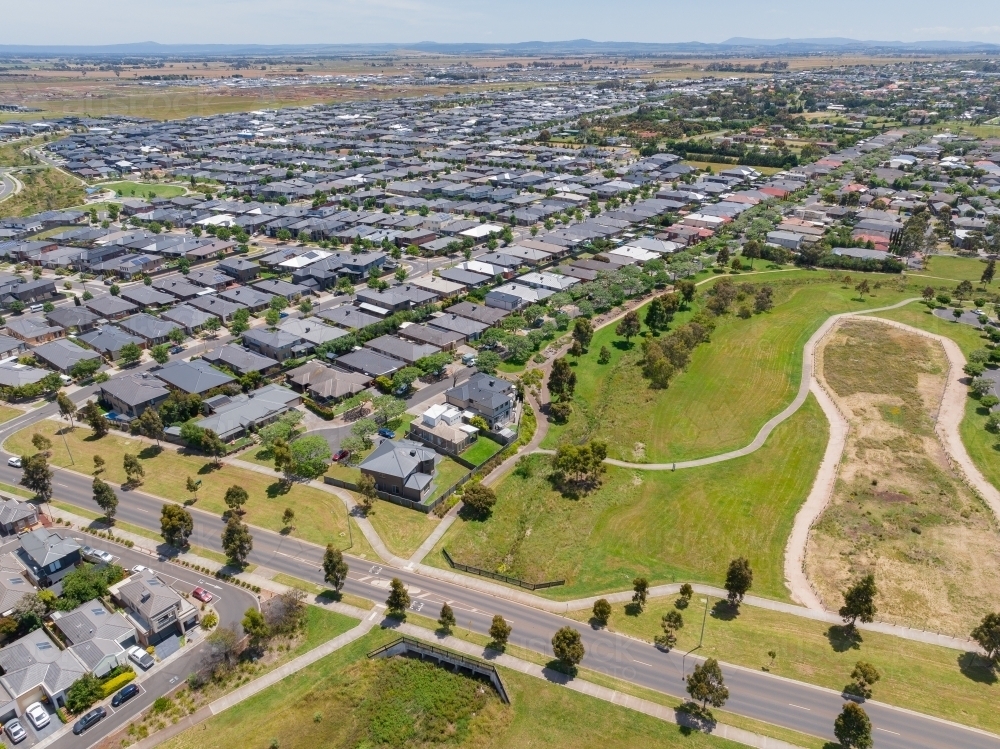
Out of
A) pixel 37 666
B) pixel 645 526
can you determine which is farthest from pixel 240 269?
pixel 645 526

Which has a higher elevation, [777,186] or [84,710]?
[777,186]

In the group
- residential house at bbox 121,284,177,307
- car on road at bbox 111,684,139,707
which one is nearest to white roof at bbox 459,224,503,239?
residential house at bbox 121,284,177,307

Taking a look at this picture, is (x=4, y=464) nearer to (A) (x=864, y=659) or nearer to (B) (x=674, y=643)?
(B) (x=674, y=643)

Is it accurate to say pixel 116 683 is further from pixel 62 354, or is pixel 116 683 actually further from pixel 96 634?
pixel 62 354

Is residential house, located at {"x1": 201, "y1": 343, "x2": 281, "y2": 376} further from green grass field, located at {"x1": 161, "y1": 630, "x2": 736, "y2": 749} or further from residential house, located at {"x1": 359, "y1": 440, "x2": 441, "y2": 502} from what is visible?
green grass field, located at {"x1": 161, "y1": 630, "x2": 736, "y2": 749}

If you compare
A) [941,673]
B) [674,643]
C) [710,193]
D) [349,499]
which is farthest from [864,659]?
[710,193]

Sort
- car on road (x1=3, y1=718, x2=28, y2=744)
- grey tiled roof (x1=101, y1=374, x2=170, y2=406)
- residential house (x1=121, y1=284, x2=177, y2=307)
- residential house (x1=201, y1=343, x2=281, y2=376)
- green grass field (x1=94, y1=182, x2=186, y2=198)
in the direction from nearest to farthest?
1. car on road (x1=3, y1=718, x2=28, y2=744)
2. grey tiled roof (x1=101, y1=374, x2=170, y2=406)
3. residential house (x1=201, y1=343, x2=281, y2=376)
4. residential house (x1=121, y1=284, x2=177, y2=307)
5. green grass field (x1=94, y1=182, x2=186, y2=198)
